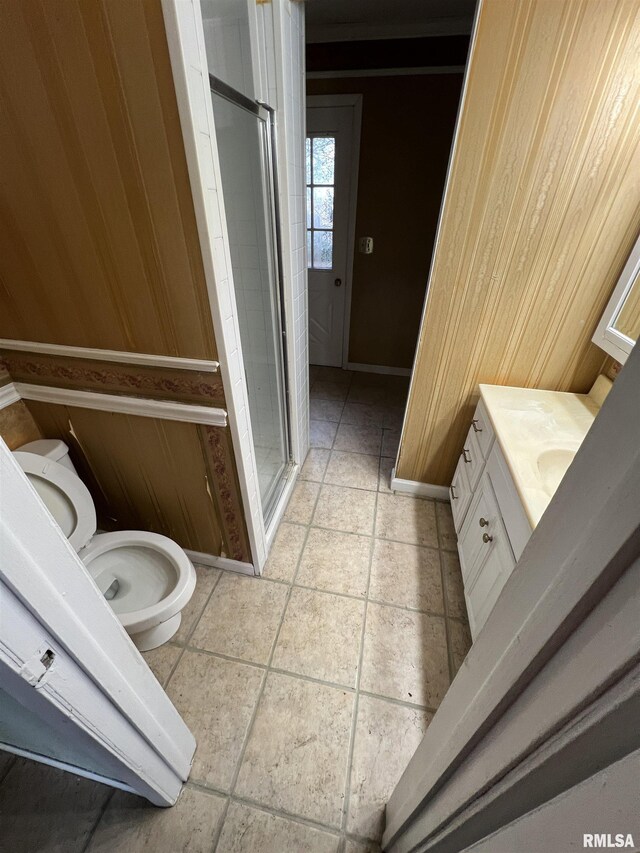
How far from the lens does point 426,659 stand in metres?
1.38

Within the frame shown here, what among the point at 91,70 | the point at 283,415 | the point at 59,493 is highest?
the point at 91,70

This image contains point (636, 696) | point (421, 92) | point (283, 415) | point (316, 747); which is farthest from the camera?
point (421, 92)

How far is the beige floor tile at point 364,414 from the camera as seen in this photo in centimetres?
280

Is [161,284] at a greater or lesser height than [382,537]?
greater

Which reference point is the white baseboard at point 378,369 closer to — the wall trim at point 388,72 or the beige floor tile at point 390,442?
the beige floor tile at point 390,442

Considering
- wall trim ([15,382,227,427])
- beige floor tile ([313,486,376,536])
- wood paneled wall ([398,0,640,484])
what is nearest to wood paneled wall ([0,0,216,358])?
wall trim ([15,382,227,427])

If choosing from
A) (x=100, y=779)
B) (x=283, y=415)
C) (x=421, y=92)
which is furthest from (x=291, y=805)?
(x=421, y=92)

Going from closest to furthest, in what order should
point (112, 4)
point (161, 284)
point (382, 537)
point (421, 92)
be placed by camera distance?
point (112, 4) → point (161, 284) → point (382, 537) → point (421, 92)

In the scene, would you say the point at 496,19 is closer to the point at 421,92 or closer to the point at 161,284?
Result: the point at 161,284

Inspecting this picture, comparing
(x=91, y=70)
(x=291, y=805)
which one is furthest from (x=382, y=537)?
(x=91, y=70)

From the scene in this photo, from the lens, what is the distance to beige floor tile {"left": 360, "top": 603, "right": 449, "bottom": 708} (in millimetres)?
1293

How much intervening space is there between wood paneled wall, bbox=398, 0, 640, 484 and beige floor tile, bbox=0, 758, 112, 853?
1.94m

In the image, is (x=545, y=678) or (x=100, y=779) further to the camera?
(x=100, y=779)

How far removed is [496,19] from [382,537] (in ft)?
6.71
